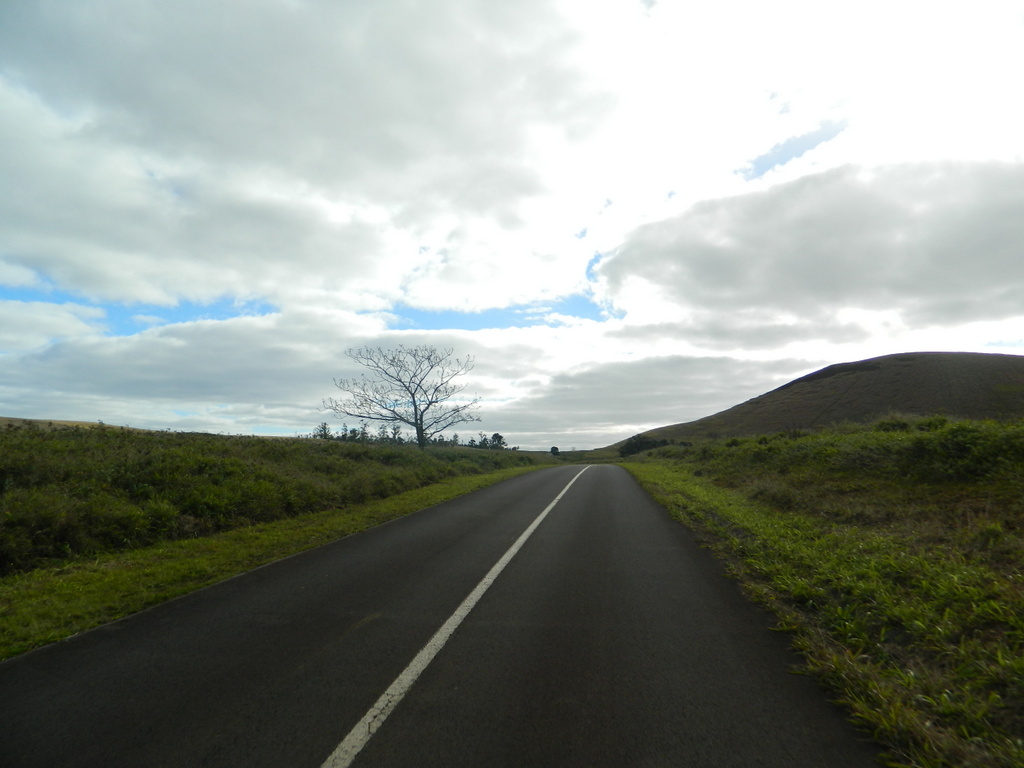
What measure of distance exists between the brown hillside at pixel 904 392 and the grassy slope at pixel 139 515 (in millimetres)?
28052

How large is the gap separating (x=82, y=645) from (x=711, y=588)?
267 inches

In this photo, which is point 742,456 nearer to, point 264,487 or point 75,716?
point 264,487

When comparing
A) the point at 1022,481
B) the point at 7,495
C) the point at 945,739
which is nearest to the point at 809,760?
the point at 945,739

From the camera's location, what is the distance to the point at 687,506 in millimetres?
14562

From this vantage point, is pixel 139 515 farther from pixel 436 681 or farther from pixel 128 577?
pixel 436 681

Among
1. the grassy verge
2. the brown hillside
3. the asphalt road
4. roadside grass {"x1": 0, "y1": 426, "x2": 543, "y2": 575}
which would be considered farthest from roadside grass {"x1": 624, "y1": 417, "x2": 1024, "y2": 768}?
the brown hillside

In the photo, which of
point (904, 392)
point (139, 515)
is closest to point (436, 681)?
point (139, 515)

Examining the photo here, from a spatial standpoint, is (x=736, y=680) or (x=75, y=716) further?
(x=736, y=680)

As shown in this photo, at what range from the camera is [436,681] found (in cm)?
422

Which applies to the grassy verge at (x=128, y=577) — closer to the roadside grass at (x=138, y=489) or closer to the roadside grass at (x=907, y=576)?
the roadside grass at (x=138, y=489)

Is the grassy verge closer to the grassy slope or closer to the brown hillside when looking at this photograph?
the grassy slope

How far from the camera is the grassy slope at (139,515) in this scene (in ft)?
21.4

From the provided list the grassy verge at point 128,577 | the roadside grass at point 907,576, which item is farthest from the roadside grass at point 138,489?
the roadside grass at point 907,576

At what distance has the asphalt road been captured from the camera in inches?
131
